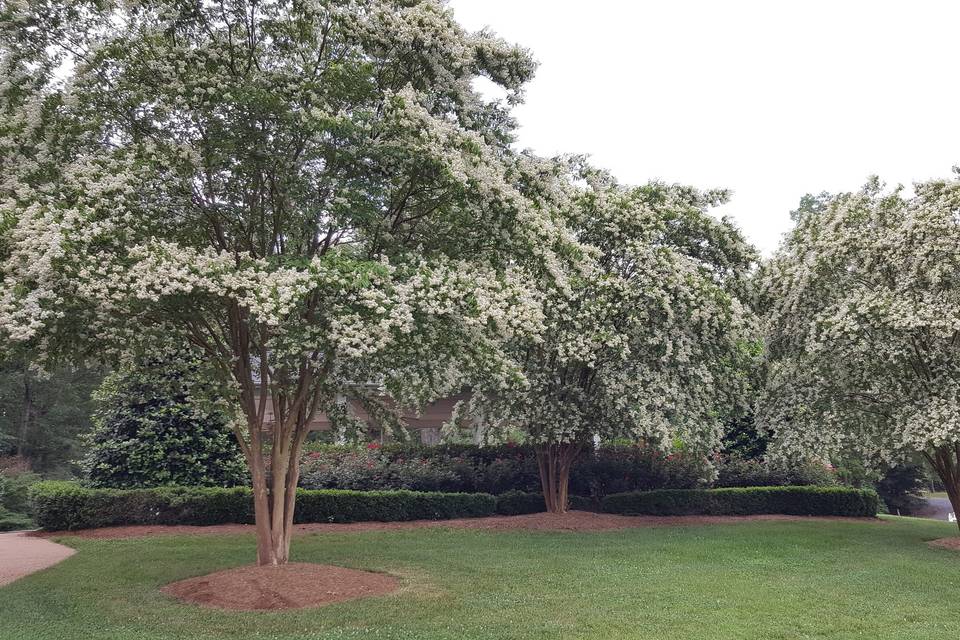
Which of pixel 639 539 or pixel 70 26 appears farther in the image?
pixel 639 539

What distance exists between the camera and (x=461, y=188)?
9.80 m

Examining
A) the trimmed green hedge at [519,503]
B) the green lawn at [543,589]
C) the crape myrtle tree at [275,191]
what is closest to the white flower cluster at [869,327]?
the green lawn at [543,589]

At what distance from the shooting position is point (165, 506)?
15.8 metres

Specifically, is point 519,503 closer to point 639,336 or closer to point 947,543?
point 639,336

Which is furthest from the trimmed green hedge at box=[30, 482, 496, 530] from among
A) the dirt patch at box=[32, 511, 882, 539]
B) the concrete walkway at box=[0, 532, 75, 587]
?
the concrete walkway at box=[0, 532, 75, 587]

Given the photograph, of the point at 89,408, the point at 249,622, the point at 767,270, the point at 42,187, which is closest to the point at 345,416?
the point at 249,622

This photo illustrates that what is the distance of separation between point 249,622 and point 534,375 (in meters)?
9.24

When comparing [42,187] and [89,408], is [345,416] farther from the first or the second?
[89,408]

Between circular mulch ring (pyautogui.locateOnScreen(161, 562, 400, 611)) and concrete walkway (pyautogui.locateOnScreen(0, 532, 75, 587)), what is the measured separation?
9.36 ft

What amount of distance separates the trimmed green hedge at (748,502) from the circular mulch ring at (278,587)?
9.97m

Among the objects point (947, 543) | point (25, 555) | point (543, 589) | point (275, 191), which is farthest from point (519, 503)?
point (275, 191)

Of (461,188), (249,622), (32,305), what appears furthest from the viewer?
(461,188)

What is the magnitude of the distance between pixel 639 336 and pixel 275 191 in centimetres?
853

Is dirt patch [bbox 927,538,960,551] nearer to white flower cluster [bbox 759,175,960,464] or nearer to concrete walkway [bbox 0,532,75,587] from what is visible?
white flower cluster [bbox 759,175,960,464]
